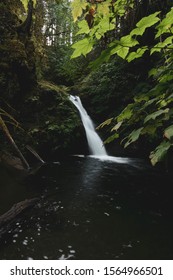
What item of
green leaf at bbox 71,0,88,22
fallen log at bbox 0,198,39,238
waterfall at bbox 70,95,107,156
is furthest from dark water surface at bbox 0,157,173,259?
waterfall at bbox 70,95,107,156

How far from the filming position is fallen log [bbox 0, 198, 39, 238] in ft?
13.3

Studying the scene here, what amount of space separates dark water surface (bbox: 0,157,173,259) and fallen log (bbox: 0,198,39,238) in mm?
105

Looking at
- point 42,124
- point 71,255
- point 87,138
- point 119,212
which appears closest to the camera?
point 71,255

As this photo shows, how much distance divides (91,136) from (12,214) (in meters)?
8.53

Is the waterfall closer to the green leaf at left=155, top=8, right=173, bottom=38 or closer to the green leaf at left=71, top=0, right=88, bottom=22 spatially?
the green leaf at left=71, top=0, right=88, bottom=22

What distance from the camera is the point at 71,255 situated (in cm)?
351

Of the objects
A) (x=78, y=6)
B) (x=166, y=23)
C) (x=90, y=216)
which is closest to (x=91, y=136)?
(x=90, y=216)

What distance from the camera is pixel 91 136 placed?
1259 cm

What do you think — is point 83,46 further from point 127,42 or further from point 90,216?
point 90,216

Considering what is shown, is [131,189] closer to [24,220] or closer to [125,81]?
[24,220]

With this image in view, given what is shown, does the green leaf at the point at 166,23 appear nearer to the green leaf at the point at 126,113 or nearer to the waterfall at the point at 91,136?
the green leaf at the point at 126,113

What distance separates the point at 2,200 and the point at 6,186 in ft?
2.73

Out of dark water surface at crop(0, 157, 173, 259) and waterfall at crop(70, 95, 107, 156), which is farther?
waterfall at crop(70, 95, 107, 156)
